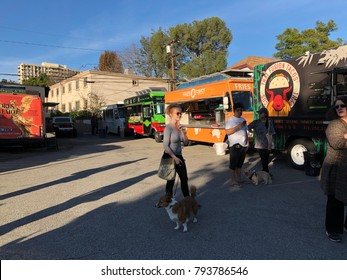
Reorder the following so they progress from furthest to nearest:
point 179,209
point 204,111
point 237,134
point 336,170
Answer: point 204,111, point 237,134, point 179,209, point 336,170

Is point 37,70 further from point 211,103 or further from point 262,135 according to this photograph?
point 262,135

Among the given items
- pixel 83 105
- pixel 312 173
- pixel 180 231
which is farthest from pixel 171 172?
pixel 83 105

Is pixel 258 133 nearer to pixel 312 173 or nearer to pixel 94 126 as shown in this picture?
pixel 312 173

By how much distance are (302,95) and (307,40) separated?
2646 cm

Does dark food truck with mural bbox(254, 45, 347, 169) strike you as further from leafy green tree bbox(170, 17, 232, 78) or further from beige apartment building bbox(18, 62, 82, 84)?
beige apartment building bbox(18, 62, 82, 84)

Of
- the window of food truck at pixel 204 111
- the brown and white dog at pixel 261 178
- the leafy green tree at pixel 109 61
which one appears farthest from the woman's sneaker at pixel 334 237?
the leafy green tree at pixel 109 61

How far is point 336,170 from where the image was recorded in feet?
12.6

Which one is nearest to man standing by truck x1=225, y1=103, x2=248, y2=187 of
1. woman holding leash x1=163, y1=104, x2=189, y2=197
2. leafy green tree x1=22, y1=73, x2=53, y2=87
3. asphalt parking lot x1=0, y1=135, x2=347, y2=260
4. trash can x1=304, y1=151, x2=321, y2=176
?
asphalt parking lot x1=0, y1=135, x2=347, y2=260

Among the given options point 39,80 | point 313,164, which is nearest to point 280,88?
point 313,164

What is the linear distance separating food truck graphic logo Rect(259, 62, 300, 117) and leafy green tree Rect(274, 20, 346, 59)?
80.1 feet

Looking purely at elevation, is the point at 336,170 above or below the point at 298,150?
above

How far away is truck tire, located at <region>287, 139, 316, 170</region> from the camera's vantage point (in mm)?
8230

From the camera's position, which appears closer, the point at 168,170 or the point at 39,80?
the point at 168,170

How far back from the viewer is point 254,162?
10.1 m
